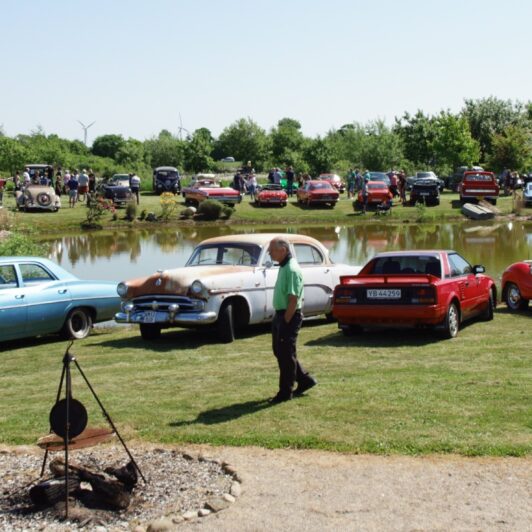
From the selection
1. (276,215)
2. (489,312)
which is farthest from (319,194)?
(489,312)

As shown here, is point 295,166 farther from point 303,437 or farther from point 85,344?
point 303,437

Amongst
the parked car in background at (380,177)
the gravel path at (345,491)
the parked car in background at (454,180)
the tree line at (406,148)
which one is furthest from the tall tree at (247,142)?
the gravel path at (345,491)

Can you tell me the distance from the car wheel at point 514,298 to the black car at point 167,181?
141 ft

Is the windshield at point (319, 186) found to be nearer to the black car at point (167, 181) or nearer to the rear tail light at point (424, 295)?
the black car at point (167, 181)

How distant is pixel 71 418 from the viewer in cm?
678

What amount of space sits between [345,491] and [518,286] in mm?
10803

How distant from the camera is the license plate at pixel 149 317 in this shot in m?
13.5

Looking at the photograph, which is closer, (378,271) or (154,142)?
(378,271)

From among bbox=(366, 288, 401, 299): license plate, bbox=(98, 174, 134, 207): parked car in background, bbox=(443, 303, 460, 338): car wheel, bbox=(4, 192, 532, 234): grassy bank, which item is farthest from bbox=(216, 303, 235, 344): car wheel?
bbox=(98, 174, 134, 207): parked car in background

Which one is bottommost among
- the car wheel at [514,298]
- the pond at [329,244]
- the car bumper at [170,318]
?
the pond at [329,244]

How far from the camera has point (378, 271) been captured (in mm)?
14320

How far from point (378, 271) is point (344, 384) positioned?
4.58m

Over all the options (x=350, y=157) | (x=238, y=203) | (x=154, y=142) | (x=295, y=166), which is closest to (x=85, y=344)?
Answer: (x=238, y=203)

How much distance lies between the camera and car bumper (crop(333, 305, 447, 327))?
12961 mm
